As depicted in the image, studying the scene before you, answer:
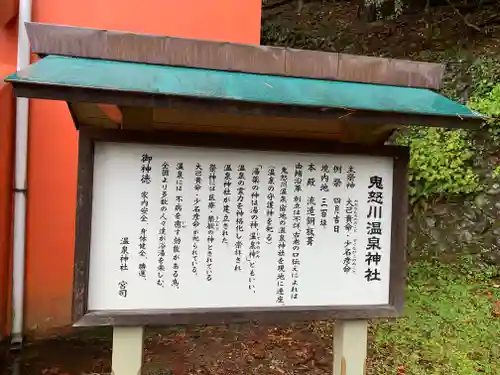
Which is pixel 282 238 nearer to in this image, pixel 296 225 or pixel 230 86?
pixel 296 225

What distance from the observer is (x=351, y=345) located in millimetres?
3219

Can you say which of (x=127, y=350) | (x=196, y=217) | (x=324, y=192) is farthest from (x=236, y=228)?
(x=127, y=350)

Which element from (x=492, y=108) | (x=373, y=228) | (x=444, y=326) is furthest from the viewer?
(x=492, y=108)

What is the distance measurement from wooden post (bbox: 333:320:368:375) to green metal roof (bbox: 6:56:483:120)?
1489mm

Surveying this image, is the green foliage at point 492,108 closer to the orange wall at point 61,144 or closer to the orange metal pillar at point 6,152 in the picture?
the orange wall at point 61,144

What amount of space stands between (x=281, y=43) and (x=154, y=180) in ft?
26.3

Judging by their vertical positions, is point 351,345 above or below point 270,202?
below

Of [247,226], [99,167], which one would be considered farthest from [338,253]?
[99,167]

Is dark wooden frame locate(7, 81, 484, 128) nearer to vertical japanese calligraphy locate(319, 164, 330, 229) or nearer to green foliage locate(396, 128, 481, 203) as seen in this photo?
vertical japanese calligraphy locate(319, 164, 330, 229)

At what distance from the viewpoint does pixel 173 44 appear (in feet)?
8.95

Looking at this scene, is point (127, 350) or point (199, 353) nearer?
point (127, 350)

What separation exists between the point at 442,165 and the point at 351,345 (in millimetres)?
4472

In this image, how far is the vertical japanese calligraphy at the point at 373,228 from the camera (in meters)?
3.13

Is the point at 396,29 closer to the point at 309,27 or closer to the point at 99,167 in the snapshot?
the point at 309,27
